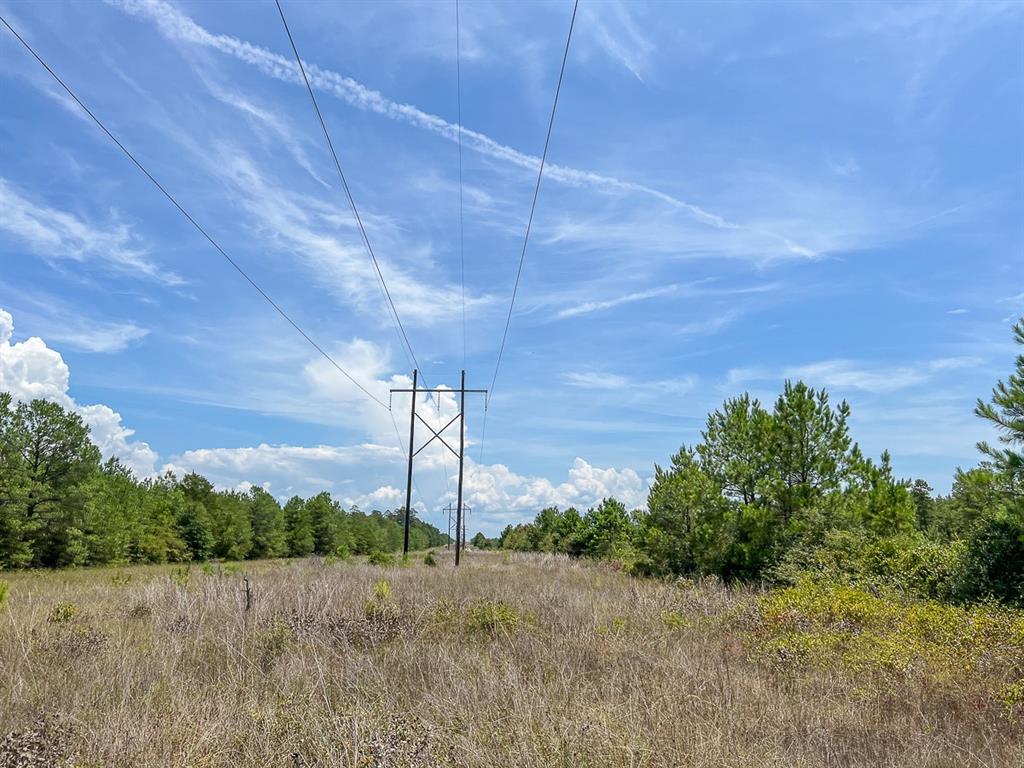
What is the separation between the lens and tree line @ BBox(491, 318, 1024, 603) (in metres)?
13.2

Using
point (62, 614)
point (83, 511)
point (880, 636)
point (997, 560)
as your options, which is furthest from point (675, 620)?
point (83, 511)

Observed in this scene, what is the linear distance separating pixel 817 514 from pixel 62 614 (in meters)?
17.5

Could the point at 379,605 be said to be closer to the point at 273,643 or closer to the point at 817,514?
the point at 273,643

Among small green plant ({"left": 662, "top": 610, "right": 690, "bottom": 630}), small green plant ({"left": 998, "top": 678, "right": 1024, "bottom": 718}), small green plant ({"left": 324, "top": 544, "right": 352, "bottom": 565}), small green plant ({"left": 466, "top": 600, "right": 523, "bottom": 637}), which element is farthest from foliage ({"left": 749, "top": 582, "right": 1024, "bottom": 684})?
small green plant ({"left": 324, "top": 544, "right": 352, "bottom": 565})

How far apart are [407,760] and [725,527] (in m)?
18.8

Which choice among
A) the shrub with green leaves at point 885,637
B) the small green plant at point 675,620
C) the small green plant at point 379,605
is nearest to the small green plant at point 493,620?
the small green plant at point 379,605

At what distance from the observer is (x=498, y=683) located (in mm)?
5688

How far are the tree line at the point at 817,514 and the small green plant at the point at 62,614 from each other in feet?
49.6

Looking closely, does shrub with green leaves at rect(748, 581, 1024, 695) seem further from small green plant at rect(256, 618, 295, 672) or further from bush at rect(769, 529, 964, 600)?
small green plant at rect(256, 618, 295, 672)

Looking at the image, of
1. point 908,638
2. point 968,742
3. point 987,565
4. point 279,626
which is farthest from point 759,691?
point 987,565

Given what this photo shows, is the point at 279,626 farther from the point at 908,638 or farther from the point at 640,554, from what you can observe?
the point at 640,554

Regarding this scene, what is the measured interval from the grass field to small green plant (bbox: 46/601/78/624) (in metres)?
0.06

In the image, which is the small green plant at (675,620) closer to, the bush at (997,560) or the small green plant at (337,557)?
the bush at (997,560)

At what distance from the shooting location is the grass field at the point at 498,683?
4.33m
